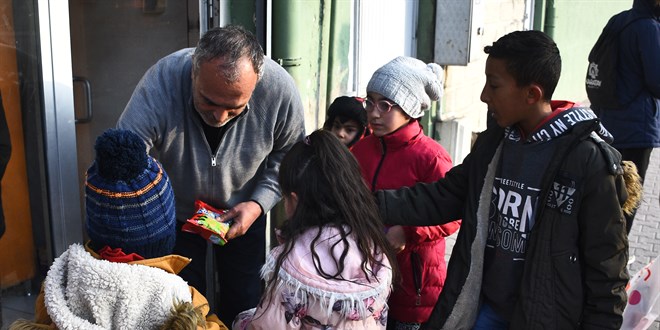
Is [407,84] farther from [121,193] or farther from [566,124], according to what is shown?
[121,193]

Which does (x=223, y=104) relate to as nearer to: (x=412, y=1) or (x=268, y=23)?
(x=268, y=23)

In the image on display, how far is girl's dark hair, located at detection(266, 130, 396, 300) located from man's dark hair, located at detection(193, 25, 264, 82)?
16.4 inches

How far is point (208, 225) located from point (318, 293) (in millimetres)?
702

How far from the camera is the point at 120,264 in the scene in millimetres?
1878

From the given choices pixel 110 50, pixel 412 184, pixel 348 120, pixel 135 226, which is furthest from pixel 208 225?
pixel 110 50

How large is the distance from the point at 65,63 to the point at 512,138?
1984 mm

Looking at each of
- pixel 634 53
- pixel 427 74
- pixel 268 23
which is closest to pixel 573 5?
pixel 634 53

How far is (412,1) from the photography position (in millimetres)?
6824

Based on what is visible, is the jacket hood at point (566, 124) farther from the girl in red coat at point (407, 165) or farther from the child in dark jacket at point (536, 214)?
the girl in red coat at point (407, 165)

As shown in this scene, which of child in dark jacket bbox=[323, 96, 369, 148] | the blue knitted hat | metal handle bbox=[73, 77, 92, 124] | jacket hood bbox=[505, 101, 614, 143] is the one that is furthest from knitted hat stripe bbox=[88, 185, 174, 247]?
metal handle bbox=[73, 77, 92, 124]

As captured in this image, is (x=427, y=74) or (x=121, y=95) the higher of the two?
(x=427, y=74)

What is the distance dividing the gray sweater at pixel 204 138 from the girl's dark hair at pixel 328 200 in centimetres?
65

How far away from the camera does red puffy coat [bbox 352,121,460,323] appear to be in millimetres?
3000

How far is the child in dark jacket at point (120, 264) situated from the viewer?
1.86 m
